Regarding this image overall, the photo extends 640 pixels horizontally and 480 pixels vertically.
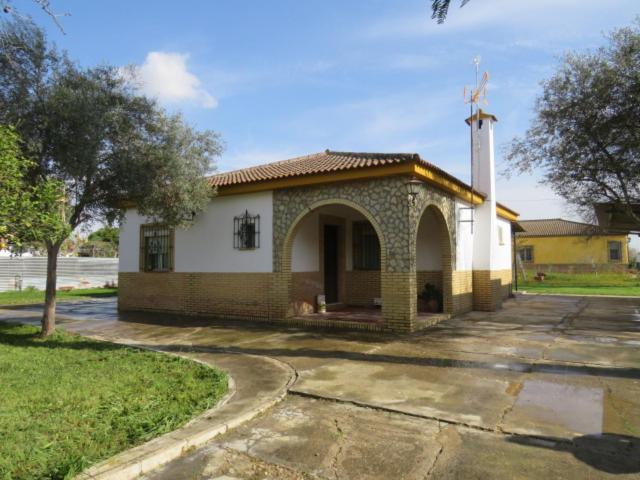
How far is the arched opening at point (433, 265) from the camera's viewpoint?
10844mm

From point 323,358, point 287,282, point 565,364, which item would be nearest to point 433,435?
point 323,358

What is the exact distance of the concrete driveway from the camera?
3.13 m

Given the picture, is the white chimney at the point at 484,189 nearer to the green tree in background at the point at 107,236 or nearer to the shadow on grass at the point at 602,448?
the shadow on grass at the point at 602,448

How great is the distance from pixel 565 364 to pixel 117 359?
644cm

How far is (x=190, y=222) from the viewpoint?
11.0 metres

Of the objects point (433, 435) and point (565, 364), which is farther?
point (565, 364)

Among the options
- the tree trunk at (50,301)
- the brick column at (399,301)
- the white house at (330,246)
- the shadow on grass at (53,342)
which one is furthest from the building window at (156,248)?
the brick column at (399,301)

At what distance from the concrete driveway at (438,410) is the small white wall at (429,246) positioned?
3677mm

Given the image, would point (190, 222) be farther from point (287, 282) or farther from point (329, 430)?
point (329, 430)

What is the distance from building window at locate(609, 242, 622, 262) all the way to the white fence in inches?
1461

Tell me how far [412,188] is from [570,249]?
3540 cm

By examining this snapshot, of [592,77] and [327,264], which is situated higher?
[592,77]

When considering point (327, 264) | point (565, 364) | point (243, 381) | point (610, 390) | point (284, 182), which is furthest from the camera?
point (327, 264)

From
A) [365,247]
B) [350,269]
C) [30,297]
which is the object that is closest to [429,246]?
[365,247]
